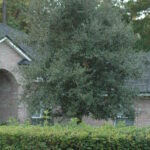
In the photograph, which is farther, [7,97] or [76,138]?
[7,97]

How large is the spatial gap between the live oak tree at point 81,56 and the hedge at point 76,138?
5.99m

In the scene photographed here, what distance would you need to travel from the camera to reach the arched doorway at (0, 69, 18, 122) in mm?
24172

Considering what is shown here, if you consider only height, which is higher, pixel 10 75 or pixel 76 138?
pixel 10 75

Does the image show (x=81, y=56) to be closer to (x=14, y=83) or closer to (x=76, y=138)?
(x=76, y=138)

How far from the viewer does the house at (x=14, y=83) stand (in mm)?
20844

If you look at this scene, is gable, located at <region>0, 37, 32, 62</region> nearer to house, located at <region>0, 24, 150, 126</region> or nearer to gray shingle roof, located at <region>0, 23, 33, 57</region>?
house, located at <region>0, 24, 150, 126</region>

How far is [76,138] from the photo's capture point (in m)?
8.38

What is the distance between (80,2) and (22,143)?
7952 millimetres

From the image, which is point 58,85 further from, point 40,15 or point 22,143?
point 22,143

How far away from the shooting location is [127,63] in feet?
50.9

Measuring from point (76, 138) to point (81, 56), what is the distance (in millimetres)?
7151

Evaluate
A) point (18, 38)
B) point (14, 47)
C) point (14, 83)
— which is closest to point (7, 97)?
point (14, 83)

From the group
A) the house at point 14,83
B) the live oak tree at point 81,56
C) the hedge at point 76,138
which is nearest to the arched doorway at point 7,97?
the house at point 14,83

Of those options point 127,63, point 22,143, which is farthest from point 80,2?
point 22,143
